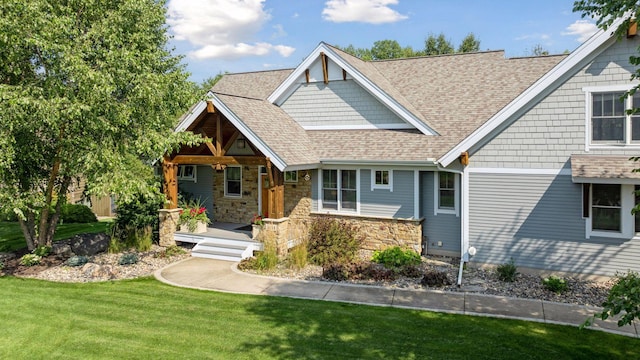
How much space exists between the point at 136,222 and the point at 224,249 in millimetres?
4148

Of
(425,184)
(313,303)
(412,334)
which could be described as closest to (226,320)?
(313,303)

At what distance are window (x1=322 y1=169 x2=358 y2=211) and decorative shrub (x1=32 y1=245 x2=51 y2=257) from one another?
9331 millimetres

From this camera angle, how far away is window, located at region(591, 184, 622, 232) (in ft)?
38.9

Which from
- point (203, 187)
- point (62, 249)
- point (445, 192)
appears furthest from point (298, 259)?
point (62, 249)

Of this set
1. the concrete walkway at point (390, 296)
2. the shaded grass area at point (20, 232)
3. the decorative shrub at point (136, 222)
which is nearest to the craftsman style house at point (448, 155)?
the decorative shrub at point (136, 222)

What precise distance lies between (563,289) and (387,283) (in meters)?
4.36

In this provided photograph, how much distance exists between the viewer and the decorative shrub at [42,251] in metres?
14.3

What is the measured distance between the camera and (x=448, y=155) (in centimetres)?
1313

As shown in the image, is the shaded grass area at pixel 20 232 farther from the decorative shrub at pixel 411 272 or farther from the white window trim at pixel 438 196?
the white window trim at pixel 438 196

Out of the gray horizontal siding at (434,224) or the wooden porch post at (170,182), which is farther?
the wooden porch post at (170,182)

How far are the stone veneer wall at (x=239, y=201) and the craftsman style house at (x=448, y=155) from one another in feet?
0.16

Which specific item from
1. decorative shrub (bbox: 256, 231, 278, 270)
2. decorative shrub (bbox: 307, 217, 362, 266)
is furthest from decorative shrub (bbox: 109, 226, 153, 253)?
decorative shrub (bbox: 307, 217, 362, 266)

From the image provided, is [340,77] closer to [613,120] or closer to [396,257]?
[396,257]

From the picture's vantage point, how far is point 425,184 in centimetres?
1561
